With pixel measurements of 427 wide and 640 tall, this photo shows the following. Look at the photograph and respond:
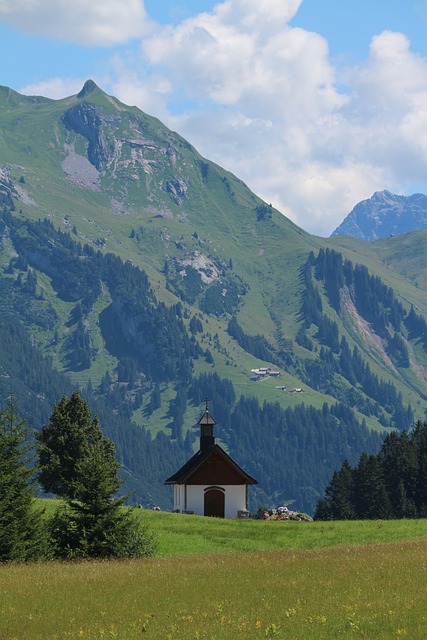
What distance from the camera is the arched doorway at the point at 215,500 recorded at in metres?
101

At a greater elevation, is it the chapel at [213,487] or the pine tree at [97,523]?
the chapel at [213,487]

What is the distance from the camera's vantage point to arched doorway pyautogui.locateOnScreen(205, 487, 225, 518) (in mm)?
101000

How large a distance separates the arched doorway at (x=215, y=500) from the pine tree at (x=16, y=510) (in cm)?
5048

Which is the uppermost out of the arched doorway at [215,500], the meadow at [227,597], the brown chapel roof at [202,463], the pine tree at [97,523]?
the brown chapel roof at [202,463]

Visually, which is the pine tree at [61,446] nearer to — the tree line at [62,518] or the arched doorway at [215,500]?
the arched doorway at [215,500]

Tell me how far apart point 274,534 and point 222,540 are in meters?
4.22

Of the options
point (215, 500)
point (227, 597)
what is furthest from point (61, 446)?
point (227, 597)

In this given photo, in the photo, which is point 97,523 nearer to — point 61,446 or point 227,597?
point 227,597

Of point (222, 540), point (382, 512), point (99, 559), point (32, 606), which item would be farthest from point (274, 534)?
point (382, 512)

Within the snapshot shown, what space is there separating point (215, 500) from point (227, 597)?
65.0 metres

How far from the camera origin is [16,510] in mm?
49156

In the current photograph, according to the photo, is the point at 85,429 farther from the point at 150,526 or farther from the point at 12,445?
the point at 12,445

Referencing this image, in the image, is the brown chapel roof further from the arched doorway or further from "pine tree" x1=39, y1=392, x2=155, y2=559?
"pine tree" x1=39, y1=392, x2=155, y2=559

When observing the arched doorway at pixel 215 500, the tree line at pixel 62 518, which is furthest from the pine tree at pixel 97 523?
the arched doorway at pixel 215 500
